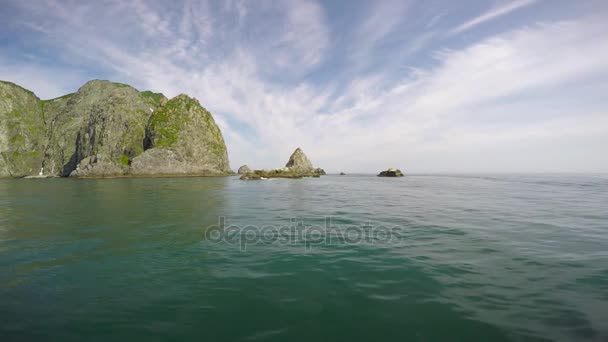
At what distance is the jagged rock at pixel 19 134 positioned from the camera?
14238cm

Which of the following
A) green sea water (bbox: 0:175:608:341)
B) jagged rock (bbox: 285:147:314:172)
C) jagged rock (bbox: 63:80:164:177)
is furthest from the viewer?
jagged rock (bbox: 285:147:314:172)

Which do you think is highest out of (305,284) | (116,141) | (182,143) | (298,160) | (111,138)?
(111,138)

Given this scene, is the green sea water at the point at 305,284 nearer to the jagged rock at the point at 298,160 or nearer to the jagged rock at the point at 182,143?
the jagged rock at the point at 182,143

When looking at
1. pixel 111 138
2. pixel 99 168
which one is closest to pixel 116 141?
pixel 111 138

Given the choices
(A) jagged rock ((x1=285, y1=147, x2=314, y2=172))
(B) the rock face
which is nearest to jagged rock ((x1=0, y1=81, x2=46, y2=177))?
(B) the rock face

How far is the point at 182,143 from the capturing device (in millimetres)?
125312

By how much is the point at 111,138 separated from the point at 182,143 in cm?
4072

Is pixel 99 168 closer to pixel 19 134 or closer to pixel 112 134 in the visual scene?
pixel 112 134

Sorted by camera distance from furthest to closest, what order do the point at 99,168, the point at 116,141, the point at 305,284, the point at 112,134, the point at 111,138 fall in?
the point at 112,134
the point at 116,141
the point at 111,138
the point at 99,168
the point at 305,284

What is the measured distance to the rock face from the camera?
381 feet

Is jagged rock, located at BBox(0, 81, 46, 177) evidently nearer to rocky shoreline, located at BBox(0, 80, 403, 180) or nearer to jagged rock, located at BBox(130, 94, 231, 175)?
rocky shoreline, located at BBox(0, 80, 403, 180)

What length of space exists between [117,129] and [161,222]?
151 metres

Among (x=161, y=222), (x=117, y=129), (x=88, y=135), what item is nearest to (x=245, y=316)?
(x=161, y=222)

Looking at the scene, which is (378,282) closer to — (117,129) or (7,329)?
(7,329)
